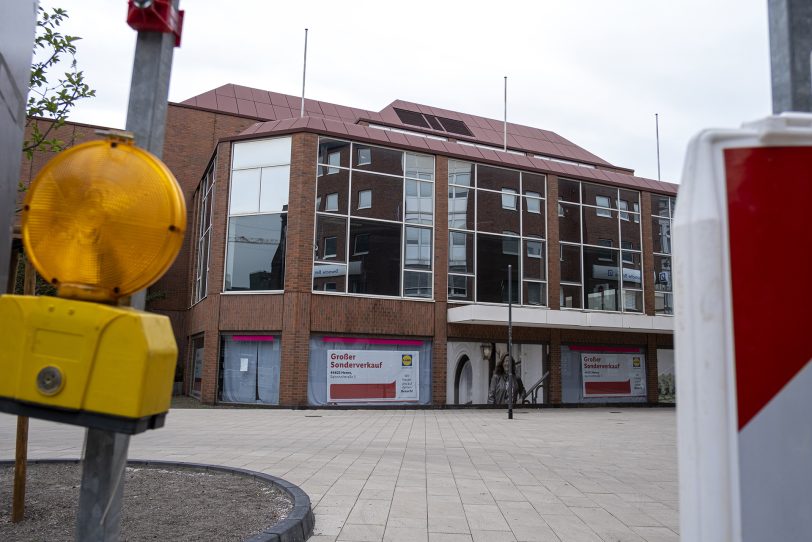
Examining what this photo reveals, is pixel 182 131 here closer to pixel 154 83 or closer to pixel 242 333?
pixel 242 333

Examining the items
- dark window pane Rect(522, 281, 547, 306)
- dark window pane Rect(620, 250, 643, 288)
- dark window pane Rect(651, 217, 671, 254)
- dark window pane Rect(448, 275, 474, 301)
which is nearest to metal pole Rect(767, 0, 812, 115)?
dark window pane Rect(448, 275, 474, 301)

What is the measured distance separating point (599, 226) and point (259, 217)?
14526mm

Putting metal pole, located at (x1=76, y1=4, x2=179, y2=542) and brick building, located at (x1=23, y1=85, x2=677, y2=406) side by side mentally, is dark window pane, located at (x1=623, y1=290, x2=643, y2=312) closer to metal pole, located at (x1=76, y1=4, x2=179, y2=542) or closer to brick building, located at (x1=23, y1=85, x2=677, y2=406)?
brick building, located at (x1=23, y1=85, x2=677, y2=406)

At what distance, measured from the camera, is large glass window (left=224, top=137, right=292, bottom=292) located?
21891 mm

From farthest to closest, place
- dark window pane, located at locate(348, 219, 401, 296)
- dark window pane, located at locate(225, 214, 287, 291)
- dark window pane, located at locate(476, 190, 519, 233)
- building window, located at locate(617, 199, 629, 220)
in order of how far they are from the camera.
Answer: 1. building window, located at locate(617, 199, 629, 220)
2. dark window pane, located at locate(476, 190, 519, 233)
3. dark window pane, located at locate(348, 219, 401, 296)
4. dark window pane, located at locate(225, 214, 287, 291)

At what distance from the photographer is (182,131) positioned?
3066 cm

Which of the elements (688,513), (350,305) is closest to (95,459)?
(688,513)

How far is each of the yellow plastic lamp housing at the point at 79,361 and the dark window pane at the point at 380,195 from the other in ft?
69.3

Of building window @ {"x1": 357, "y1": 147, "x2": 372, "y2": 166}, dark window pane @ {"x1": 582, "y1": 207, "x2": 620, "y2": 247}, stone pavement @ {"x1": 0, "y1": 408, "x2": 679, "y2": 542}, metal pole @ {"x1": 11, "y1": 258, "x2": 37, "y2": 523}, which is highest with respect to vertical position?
building window @ {"x1": 357, "y1": 147, "x2": 372, "y2": 166}

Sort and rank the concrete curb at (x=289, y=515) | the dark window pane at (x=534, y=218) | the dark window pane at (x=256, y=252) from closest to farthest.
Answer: the concrete curb at (x=289, y=515) → the dark window pane at (x=256, y=252) → the dark window pane at (x=534, y=218)

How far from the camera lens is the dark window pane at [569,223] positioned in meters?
26.5

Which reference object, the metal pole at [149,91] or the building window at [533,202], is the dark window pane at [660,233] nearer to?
the building window at [533,202]

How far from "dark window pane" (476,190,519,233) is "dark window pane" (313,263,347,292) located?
5.94 m

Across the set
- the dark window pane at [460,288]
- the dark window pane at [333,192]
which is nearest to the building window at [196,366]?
the dark window pane at [333,192]
